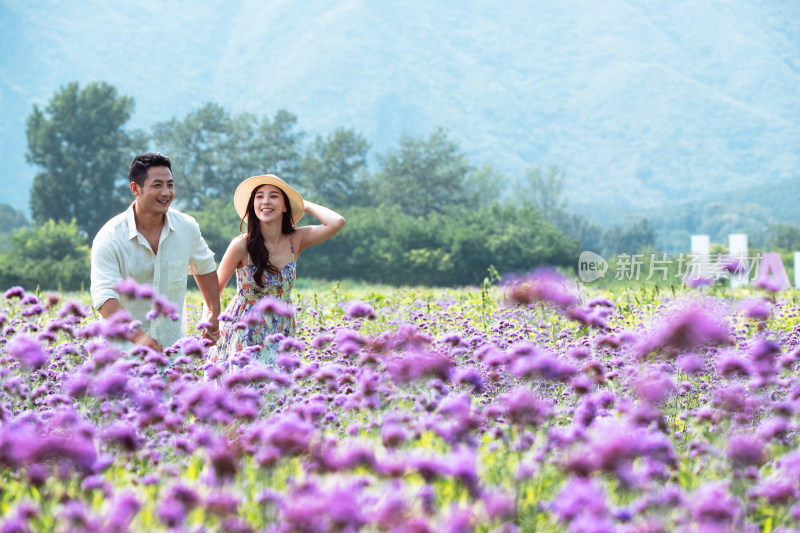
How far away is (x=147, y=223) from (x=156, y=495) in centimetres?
240

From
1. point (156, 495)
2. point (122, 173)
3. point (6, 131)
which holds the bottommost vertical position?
point (156, 495)

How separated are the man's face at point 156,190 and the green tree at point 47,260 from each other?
1129 inches

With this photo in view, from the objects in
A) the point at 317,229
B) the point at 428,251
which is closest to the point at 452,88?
the point at 428,251

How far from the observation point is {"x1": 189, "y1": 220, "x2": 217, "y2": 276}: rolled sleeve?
5074 mm

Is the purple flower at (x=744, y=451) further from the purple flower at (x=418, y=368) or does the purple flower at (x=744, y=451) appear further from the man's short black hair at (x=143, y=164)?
the man's short black hair at (x=143, y=164)

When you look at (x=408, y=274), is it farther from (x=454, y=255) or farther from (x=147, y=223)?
(x=147, y=223)

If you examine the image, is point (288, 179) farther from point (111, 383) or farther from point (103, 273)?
point (111, 383)

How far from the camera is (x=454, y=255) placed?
39.2m

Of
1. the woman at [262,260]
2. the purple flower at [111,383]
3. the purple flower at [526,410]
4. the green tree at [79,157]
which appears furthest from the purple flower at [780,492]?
the green tree at [79,157]

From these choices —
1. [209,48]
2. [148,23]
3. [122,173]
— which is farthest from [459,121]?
[122,173]

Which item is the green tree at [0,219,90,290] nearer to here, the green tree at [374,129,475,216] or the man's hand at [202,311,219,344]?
the green tree at [374,129,475,216]

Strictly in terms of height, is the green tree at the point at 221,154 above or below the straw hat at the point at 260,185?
above

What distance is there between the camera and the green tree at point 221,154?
56469 mm

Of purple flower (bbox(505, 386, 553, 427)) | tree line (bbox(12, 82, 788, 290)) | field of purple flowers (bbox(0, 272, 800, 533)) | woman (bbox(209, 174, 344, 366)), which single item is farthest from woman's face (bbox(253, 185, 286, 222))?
tree line (bbox(12, 82, 788, 290))
